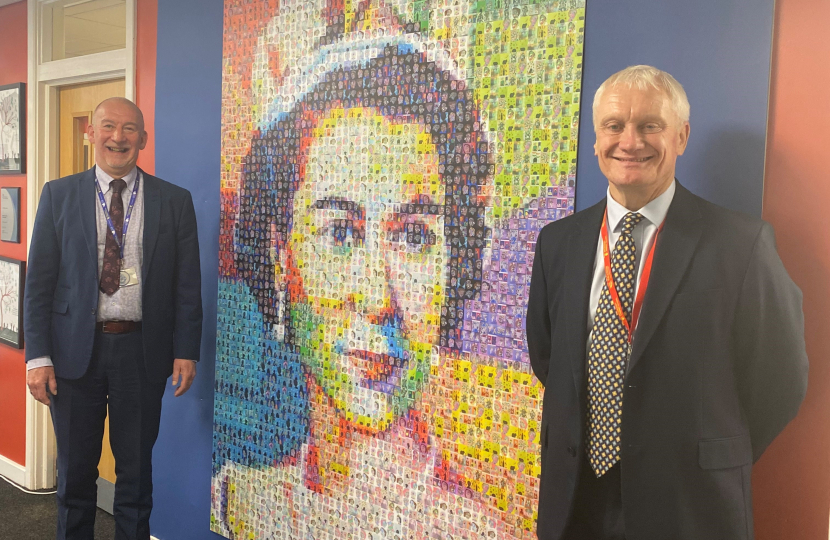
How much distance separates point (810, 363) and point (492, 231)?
90cm

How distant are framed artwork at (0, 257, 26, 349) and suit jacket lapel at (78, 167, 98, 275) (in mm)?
1614

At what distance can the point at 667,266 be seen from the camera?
5.04 feet

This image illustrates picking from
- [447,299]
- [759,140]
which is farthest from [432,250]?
[759,140]

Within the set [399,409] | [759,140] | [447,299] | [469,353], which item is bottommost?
[399,409]

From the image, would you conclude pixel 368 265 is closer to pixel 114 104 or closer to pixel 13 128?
pixel 114 104

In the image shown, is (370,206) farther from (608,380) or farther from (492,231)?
(608,380)

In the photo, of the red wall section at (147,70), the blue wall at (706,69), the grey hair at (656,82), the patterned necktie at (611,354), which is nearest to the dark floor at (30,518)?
the red wall section at (147,70)

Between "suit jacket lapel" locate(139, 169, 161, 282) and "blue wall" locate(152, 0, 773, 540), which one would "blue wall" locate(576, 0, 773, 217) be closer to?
"blue wall" locate(152, 0, 773, 540)

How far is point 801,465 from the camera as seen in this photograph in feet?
5.44

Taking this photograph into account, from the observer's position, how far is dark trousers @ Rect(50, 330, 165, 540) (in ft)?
8.43

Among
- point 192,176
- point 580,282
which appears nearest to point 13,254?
point 192,176

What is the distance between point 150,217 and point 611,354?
1809mm

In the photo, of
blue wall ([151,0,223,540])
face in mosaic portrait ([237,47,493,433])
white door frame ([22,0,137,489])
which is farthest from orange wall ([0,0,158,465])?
face in mosaic portrait ([237,47,493,433])

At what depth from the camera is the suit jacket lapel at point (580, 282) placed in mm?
1642
